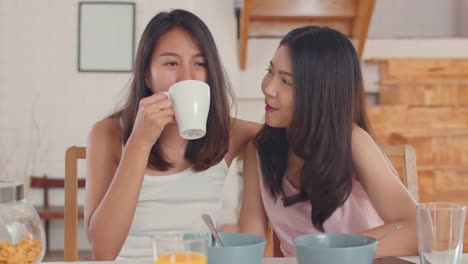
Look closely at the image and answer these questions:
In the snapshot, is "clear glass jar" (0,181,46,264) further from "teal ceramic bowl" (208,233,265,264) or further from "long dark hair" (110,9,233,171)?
"long dark hair" (110,9,233,171)

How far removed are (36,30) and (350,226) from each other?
10.4 ft

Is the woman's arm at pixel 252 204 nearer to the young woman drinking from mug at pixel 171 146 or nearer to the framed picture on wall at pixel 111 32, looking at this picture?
the young woman drinking from mug at pixel 171 146

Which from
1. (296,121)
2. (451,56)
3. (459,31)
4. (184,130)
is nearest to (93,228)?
(184,130)

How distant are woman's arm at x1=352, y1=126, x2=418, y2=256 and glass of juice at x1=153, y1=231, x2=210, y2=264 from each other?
0.41 meters

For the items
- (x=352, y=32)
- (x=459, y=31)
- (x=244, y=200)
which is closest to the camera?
(x=244, y=200)

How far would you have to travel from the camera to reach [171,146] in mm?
1381

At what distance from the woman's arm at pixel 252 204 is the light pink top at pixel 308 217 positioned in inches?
0.7

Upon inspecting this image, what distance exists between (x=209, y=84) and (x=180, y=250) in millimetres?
735

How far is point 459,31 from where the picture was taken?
4805mm

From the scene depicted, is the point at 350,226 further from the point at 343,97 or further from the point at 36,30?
the point at 36,30

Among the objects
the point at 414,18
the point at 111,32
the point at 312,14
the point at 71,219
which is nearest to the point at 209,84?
the point at 71,219

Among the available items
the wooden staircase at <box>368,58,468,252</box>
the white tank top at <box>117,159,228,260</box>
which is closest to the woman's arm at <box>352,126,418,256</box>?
the white tank top at <box>117,159,228,260</box>

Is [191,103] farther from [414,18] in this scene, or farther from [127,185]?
[414,18]

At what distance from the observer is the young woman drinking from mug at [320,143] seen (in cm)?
115
